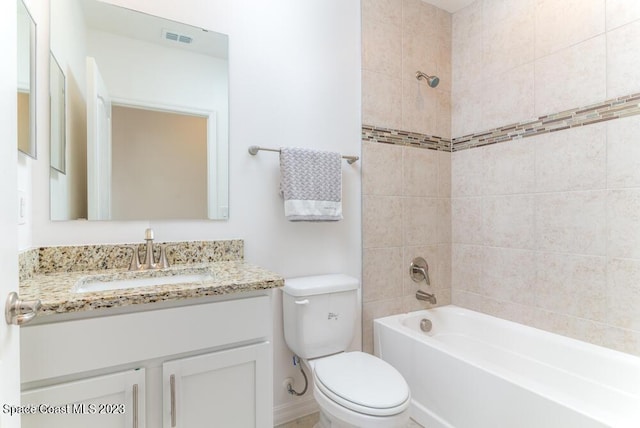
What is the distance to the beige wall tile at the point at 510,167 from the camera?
1.97 metres

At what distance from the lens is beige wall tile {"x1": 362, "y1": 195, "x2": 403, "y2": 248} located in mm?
2090

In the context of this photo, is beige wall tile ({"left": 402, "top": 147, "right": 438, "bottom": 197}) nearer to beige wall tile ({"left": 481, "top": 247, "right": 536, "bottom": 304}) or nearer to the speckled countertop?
beige wall tile ({"left": 481, "top": 247, "right": 536, "bottom": 304})

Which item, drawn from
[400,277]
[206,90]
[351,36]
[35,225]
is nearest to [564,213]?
[400,277]

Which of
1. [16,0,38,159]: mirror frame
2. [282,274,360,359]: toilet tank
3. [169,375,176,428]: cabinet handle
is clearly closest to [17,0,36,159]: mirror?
[16,0,38,159]: mirror frame

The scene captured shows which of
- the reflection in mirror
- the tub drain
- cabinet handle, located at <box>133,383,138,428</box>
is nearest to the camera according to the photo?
cabinet handle, located at <box>133,383,138,428</box>

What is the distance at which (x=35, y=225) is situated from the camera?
4.29 ft

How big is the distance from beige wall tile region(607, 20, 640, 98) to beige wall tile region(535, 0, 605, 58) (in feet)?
A: 0.32

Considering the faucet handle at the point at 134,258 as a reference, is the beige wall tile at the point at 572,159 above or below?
above

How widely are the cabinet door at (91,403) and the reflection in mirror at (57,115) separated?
0.88 meters

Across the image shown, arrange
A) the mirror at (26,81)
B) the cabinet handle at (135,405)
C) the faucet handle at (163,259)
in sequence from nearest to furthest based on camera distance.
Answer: the cabinet handle at (135,405) < the mirror at (26,81) < the faucet handle at (163,259)

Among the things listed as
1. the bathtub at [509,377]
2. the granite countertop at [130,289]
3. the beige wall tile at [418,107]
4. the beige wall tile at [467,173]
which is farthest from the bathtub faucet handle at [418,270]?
the granite countertop at [130,289]

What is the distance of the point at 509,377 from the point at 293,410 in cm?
111

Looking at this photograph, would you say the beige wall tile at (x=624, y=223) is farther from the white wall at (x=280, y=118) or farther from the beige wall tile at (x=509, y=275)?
the white wall at (x=280, y=118)

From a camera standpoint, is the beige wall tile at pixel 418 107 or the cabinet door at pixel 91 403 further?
the beige wall tile at pixel 418 107
